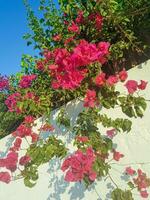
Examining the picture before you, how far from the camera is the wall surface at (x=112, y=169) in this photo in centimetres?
384

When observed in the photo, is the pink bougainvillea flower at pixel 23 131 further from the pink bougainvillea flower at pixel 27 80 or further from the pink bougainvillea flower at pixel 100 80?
the pink bougainvillea flower at pixel 100 80

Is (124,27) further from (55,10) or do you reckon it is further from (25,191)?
(25,191)

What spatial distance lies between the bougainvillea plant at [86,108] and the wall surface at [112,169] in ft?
0.25

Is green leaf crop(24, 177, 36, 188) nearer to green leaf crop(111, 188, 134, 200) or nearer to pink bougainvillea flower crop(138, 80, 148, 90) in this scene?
green leaf crop(111, 188, 134, 200)

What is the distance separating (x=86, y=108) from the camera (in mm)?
4176

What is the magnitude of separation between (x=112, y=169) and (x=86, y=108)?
27.7 inches

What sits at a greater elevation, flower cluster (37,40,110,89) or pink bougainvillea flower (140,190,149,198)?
flower cluster (37,40,110,89)

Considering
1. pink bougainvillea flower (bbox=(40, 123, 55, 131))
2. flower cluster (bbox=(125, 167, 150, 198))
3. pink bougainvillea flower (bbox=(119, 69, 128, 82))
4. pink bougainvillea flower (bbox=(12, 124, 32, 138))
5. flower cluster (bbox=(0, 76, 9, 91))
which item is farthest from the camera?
flower cluster (bbox=(0, 76, 9, 91))

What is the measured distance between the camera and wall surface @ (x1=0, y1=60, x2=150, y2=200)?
3840 millimetres

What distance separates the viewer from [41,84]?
570cm

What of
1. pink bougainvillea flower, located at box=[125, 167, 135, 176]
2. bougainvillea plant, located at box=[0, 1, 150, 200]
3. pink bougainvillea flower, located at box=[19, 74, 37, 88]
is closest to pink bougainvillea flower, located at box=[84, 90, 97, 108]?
bougainvillea plant, located at box=[0, 1, 150, 200]

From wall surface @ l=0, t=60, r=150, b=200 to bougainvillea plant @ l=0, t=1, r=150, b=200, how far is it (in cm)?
8

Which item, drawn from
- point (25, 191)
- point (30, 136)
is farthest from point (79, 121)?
point (25, 191)

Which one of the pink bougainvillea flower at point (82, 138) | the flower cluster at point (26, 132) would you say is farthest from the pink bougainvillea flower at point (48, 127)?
the pink bougainvillea flower at point (82, 138)
